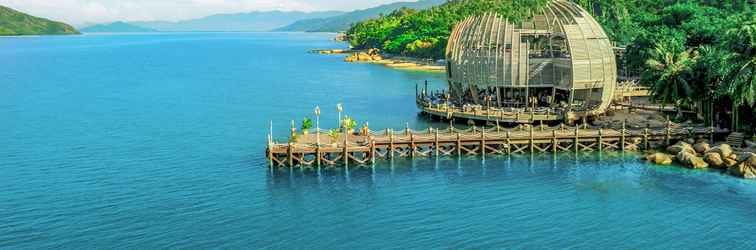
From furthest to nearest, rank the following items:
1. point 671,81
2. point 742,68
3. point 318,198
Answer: point 671,81 < point 742,68 < point 318,198

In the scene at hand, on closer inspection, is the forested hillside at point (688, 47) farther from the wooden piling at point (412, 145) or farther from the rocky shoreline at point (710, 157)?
the wooden piling at point (412, 145)

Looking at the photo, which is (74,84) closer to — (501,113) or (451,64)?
(451,64)

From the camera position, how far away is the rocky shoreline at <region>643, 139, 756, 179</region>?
51000 millimetres

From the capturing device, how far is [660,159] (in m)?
55.2

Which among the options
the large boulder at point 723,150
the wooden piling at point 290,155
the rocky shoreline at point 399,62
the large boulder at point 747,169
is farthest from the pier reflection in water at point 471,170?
the rocky shoreline at point 399,62

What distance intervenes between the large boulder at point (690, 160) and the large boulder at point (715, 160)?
32 cm

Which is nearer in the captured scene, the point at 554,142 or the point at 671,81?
the point at 554,142

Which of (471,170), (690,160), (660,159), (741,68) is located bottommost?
(471,170)

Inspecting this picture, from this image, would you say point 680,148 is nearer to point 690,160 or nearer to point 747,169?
point 690,160

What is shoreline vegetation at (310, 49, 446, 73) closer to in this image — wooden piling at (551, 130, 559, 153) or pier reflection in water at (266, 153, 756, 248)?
wooden piling at (551, 130, 559, 153)

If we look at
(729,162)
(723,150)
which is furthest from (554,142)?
(729,162)

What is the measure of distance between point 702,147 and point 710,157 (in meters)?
2.59

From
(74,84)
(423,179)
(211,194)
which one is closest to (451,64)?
(423,179)

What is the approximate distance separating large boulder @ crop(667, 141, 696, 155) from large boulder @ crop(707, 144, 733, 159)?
1470 mm
